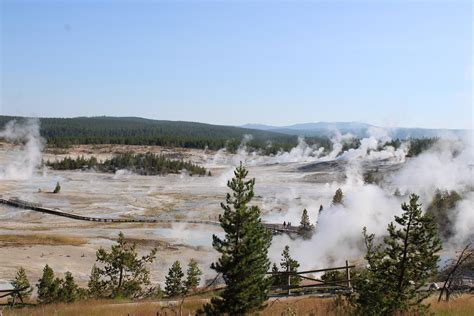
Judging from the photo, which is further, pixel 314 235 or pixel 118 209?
pixel 118 209

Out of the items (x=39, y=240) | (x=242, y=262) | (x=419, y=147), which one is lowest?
(x=39, y=240)

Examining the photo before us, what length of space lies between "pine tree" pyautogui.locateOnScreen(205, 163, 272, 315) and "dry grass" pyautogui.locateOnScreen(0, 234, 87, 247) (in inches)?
1367

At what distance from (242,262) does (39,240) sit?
3725 cm

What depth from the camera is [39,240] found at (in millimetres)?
45125

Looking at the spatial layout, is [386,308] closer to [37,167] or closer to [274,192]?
[274,192]

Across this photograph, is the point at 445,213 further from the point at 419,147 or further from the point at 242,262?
the point at 419,147

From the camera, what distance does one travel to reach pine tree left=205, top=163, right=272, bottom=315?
39.5ft

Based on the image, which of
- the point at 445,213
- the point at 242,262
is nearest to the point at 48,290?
the point at 242,262

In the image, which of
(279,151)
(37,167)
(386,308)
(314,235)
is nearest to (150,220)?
(314,235)

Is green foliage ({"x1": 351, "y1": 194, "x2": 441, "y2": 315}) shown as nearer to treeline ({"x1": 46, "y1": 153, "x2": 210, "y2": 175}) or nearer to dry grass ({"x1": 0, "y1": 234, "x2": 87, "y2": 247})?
dry grass ({"x1": 0, "y1": 234, "x2": 87, "y2": 247})

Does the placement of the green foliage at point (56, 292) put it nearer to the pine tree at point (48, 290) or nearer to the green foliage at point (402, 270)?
the pine tree at point (48, 290)

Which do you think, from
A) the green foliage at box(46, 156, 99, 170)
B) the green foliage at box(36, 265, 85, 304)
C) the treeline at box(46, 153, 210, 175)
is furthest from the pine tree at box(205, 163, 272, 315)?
the green foliage at box(46, 156, 99, 170)

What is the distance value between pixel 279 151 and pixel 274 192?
79904 millimetres

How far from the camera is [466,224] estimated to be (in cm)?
3788
